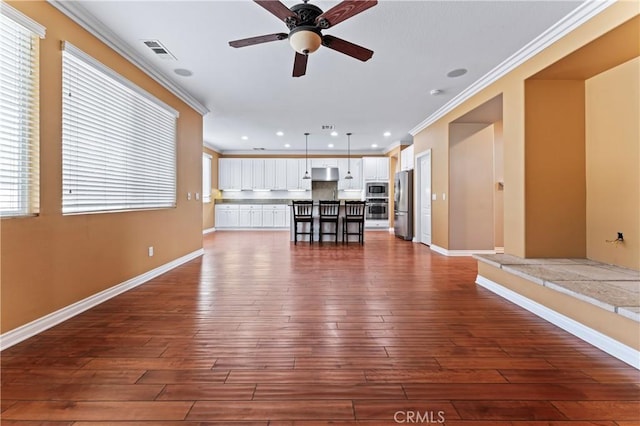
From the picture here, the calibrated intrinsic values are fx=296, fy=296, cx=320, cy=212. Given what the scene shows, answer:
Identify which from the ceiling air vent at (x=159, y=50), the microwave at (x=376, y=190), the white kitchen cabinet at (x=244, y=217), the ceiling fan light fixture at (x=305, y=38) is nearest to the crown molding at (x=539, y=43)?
the ceiling fan light fixture at (x=305, y=38)

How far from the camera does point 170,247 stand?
4.25m

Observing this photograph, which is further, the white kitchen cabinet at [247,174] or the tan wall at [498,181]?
the white kitchen cabinet at [247,174]

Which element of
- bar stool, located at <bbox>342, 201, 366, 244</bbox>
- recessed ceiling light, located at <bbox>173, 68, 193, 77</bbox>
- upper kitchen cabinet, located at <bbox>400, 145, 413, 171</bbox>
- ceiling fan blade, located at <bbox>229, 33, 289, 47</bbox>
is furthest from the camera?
upper kitchen cabinet, located at <bbox>400, 145, 413, 171</bbox>

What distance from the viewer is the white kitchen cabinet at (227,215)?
9602 millimetres

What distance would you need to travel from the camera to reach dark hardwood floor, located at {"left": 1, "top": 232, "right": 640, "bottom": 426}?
137 cm

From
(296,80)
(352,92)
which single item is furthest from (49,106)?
(352,92)

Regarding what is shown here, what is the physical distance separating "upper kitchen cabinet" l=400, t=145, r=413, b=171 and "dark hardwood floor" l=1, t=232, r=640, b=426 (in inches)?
191

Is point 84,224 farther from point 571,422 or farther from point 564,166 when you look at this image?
point 564,166

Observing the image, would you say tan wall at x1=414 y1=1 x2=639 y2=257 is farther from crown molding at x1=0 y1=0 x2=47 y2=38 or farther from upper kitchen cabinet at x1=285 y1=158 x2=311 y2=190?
upper kitchen cabinet at x1=285 y1=158 x2=311 y2=190

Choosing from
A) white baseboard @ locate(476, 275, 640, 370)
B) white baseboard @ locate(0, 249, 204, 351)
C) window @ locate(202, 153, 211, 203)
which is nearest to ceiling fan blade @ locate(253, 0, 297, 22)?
white baseboard @ locate(0, 249, 204, 351)

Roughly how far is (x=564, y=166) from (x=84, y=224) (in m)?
4.92

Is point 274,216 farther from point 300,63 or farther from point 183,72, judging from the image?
point 300,63

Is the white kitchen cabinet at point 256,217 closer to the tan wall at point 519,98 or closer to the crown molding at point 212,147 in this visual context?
the crown molding at point 212,147

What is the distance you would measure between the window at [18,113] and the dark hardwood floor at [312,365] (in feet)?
3.36
